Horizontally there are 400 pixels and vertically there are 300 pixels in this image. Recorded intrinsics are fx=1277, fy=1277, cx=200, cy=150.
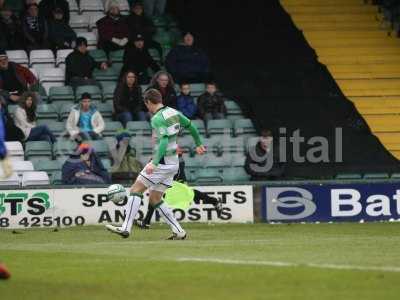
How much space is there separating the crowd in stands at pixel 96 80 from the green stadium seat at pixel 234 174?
1.36 m

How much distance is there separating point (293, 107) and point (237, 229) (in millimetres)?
6110

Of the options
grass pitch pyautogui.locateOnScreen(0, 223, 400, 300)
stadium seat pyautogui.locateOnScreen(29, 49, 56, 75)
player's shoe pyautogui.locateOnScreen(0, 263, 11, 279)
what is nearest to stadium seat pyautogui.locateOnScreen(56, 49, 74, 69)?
stadium seat pyautogui.locateOnScreen(29, 49, 56, 75)

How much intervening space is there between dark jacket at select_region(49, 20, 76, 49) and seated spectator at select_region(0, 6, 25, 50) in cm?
67

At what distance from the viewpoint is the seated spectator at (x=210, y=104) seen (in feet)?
83.9

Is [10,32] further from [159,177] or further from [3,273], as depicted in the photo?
[3,273]

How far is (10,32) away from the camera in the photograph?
2608cm

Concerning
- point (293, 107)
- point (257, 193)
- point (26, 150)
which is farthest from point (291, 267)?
point (293, 107)

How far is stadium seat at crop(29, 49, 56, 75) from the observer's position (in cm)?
2619

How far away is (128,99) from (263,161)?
9.70 feet

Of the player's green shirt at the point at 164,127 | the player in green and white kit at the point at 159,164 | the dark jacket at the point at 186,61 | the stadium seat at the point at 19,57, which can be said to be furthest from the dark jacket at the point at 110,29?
the player's green shirt at the point at 164,127

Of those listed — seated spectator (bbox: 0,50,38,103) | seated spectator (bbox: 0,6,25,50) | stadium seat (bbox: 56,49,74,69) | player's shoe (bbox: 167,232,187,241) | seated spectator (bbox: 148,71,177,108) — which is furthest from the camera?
stadium seat (bbox: 56,49,74,69)

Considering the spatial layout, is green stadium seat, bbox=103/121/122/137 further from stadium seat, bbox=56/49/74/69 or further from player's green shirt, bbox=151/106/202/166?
player's green shirt, bbox=151/106/202/166

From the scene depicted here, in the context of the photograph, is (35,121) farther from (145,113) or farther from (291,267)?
(291,267)

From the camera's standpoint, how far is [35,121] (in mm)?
24562
